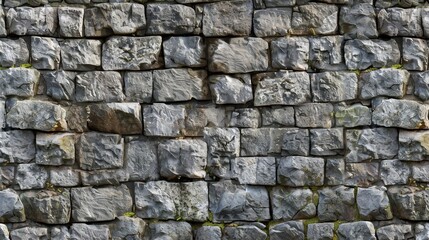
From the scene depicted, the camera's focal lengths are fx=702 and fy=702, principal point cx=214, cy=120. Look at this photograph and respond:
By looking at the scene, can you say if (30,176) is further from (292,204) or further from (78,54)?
(292,204)

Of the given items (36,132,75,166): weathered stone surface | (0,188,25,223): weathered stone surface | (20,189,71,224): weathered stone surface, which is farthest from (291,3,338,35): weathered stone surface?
(0,188,25,223): weathered stone surface

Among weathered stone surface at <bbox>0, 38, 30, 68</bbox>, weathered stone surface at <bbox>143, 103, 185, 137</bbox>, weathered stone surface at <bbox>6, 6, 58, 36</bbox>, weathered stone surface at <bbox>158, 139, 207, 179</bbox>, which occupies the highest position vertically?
weathered stone surface at <bbox>6, 6, 58, 36</bbox>

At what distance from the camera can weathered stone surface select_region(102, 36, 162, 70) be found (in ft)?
17.2

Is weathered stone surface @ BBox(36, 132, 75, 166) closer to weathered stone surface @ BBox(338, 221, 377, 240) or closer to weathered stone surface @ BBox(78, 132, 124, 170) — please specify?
weathered stone surface @ BBox(78, 132, 124, 170)

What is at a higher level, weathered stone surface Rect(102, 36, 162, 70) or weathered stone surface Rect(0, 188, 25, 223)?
weathered stone surface Rect(102, 36, 162, 70)

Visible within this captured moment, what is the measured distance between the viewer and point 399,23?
5.25 meters

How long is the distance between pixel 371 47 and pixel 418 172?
3.26 feet

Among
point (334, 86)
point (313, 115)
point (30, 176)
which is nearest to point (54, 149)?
point (30, 176)

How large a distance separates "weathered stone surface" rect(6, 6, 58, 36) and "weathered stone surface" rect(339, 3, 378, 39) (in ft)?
7.25

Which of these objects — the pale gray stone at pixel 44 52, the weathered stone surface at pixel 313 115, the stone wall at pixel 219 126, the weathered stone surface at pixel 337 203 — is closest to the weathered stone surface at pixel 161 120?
the stone wall at pixel 219 126

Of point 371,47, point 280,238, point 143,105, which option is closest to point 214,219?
point 280,238

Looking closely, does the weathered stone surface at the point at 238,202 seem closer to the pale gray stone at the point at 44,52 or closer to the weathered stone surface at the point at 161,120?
the weathered stone surface at the point at 161,120

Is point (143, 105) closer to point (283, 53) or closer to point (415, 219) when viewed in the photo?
point (283, 53)

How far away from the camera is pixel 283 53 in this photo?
17.2 feet
